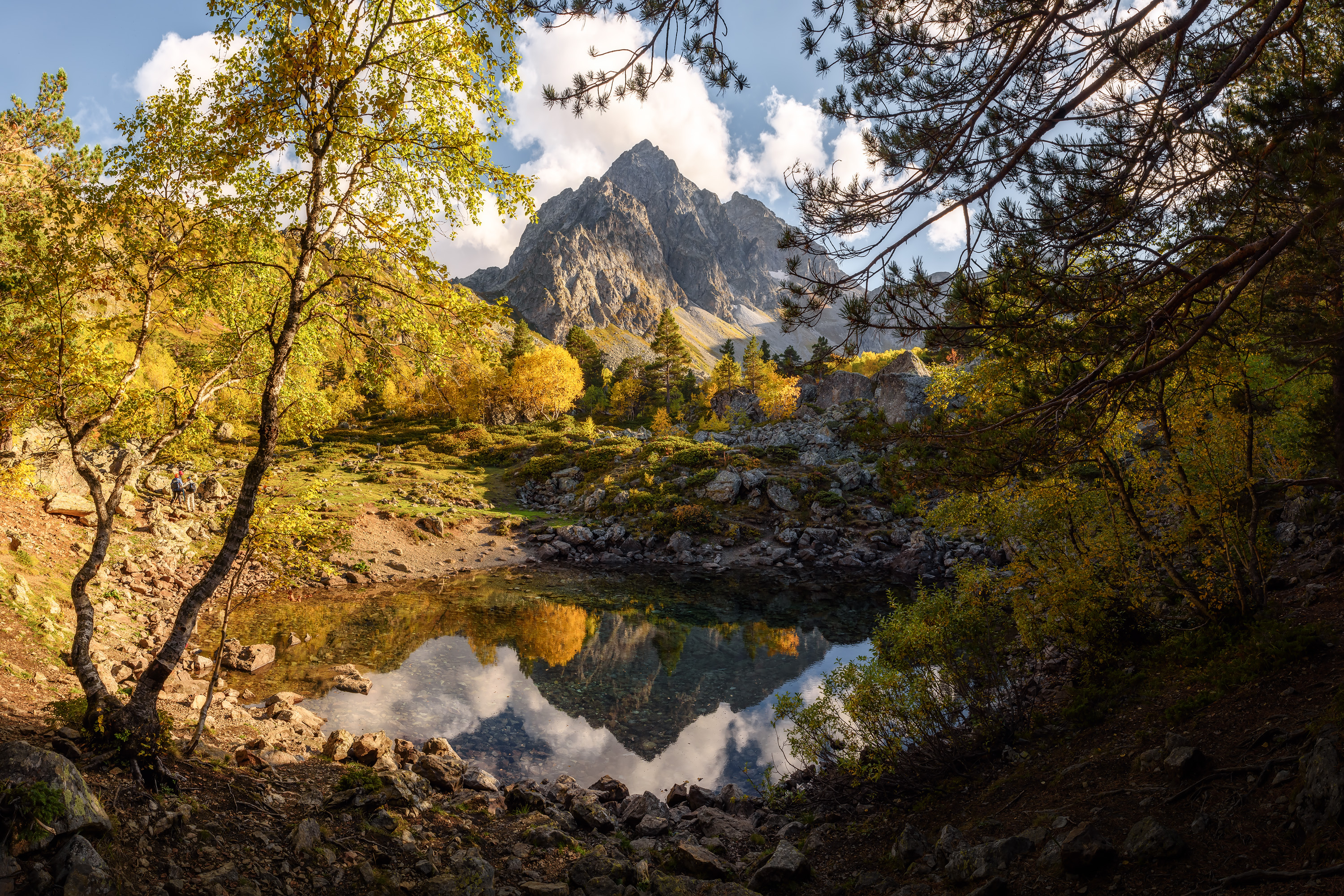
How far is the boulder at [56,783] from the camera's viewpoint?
387cm

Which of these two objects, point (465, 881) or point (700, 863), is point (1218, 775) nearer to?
point (700, 863)

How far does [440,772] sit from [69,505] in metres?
14.3

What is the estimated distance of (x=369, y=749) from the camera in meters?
8.90

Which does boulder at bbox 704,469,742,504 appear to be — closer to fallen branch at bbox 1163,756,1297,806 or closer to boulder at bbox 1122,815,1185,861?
fallen branch at bbox 1163,756,1297,806

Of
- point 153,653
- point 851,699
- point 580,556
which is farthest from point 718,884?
point 580,556

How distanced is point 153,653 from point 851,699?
13259mm

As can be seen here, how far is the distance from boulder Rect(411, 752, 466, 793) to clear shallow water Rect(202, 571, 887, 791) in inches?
49.8

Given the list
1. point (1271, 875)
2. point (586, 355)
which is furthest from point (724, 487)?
point (586, 355)

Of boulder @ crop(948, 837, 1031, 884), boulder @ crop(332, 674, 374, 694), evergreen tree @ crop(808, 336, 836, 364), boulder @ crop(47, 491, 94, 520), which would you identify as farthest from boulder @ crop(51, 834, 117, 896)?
boulder @ crop(47, 491, 94, 520)

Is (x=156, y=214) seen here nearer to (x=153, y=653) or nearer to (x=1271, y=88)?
(x=153, y=653)

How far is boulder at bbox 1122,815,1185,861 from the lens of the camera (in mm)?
4426

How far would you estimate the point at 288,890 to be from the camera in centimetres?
471

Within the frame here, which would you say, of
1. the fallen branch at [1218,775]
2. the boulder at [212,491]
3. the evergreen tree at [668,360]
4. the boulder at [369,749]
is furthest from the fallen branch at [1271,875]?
the evergreen tree at [668,360]

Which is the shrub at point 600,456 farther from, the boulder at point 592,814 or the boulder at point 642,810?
the boulder at point 592,814
